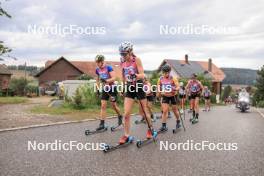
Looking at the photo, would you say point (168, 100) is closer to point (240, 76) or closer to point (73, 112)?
point (73, 112)

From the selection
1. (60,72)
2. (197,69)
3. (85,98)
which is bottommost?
(85,98)

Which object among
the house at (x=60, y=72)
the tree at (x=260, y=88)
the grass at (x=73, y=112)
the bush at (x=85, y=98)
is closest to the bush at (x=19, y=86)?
the house at (x=60, y=72)

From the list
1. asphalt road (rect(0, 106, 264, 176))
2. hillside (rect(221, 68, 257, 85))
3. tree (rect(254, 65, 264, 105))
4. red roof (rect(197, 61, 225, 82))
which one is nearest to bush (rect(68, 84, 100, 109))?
asphalt road (rect(0, 106, 264, 176))

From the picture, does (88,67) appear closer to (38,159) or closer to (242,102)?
(242,102)

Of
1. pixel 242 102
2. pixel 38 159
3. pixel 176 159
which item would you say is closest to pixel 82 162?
pixel 38 159

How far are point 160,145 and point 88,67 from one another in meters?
61.9
